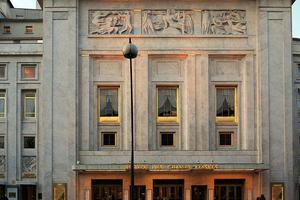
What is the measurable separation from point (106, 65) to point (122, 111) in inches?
140

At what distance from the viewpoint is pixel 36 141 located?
47.8m

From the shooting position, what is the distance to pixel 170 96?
45.5 metres

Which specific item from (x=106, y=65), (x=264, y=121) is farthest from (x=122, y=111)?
(x=264, y=121)

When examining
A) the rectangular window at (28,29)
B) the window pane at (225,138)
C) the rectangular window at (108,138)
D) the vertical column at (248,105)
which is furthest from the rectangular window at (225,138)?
the rectangular window at (28,29)

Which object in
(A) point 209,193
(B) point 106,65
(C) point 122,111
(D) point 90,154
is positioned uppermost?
(B) point 106,65

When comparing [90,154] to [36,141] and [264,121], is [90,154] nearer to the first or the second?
[36,141]

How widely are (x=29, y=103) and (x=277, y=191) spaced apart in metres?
19.8

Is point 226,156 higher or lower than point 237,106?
lower

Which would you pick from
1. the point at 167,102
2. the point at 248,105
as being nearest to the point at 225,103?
the point at 248,105

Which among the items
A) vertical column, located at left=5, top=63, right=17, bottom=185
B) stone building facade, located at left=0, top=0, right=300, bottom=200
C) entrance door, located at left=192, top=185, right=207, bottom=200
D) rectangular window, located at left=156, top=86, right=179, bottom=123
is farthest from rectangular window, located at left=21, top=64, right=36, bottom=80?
entrance door, located at left=192, top=185, right=207, bottom=200

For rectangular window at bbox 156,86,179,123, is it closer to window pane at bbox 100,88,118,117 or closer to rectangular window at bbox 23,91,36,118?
window pane at bbox 100,88,118,117

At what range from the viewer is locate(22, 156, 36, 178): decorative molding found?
4775 centimetres

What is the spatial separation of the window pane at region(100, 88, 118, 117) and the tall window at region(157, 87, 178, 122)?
10.2 feet

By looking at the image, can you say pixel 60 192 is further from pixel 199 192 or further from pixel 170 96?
pixel 170 96
